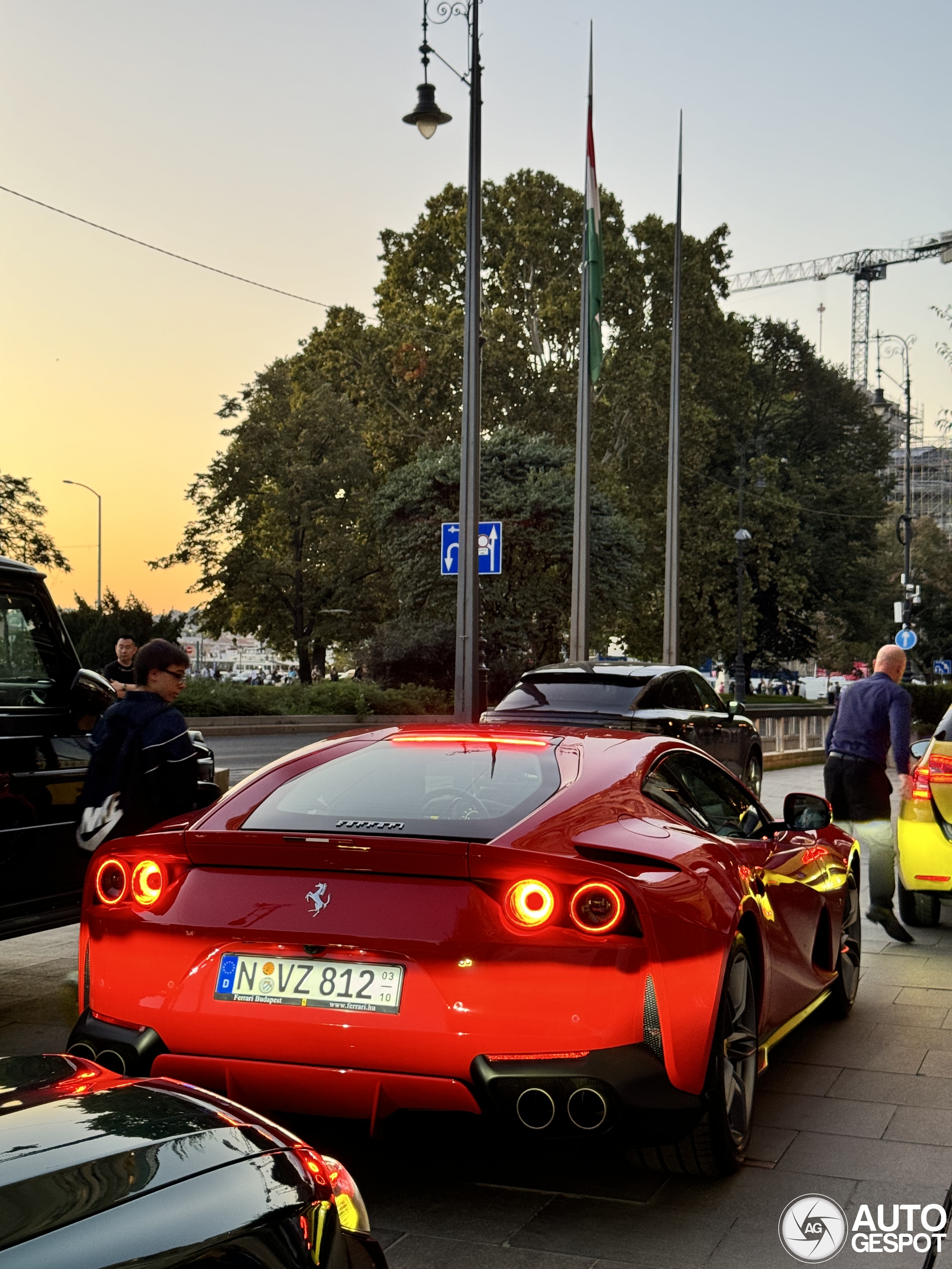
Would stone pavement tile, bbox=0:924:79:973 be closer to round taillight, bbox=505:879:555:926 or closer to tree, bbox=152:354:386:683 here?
round taillight, bbox=505:879:555:926

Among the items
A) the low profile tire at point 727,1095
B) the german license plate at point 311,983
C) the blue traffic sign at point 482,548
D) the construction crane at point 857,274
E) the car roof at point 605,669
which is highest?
the construction crane at point 857,274

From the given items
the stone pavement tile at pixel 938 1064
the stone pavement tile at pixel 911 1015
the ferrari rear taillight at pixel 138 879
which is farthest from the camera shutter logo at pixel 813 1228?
the stone pavement tile at pixel 911 1015

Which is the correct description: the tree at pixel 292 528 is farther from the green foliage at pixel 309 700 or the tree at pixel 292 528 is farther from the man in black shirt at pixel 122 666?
→ the man in black shirt at pixel 122 666

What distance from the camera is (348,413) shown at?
2074 inches

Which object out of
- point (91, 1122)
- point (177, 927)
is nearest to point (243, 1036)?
point (177, 927)

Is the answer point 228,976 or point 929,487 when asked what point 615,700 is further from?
point 929,487

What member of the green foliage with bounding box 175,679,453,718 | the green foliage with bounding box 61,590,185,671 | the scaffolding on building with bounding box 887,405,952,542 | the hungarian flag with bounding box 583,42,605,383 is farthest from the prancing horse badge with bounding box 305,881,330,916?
the scaffolding on building with bounding box 887,405,952,542

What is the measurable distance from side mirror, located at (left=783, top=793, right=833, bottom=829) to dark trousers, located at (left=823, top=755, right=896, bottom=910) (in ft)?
10.6

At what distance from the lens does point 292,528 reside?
54.4 m

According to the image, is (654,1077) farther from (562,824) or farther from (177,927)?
(177,927)

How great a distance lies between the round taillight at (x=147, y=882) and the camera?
4.29 m

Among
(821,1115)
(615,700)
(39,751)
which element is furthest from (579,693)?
(821,1115)

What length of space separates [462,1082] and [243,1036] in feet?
1.94

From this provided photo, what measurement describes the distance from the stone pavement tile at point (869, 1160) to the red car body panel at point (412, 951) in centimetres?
77
